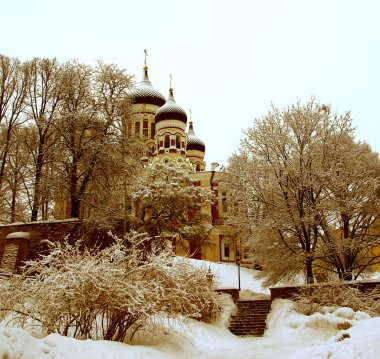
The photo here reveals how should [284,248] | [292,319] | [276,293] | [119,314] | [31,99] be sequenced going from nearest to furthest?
[119,314] → [292,319] → [276,293] → [284,248] → [31,99]

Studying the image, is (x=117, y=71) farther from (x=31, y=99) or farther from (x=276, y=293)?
(x=276, y=293)

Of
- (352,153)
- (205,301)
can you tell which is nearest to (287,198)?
(352,153)

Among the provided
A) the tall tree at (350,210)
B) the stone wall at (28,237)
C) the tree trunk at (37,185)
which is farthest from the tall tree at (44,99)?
the tall tree at (350,210)

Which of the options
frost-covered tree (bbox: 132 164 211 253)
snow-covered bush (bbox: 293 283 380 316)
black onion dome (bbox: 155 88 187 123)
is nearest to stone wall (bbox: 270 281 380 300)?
snow-covered bush (bbox: 293 283 380 316)

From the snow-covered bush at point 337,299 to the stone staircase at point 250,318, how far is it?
1.70 meters

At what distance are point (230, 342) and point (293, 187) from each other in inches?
339

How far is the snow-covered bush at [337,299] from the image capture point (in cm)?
1524

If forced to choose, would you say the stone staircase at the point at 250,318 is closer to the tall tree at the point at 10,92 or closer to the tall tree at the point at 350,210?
the tall tree at the point at 350,210

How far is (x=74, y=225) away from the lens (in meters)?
18.9

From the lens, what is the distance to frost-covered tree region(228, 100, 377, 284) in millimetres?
19109

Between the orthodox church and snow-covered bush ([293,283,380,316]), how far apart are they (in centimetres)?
1642

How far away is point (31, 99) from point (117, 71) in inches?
198

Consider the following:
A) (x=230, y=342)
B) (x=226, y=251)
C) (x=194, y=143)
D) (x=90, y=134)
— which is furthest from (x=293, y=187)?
(x=194, y=143)

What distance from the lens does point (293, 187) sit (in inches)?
779
